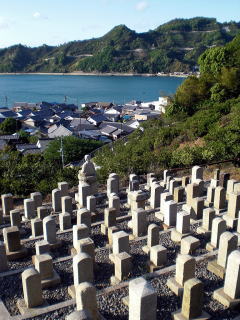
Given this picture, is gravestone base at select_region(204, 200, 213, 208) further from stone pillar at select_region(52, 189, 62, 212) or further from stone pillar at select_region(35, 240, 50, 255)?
stone pillar at select_region(35, 240, 50, 255)

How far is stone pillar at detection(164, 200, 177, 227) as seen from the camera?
659cm

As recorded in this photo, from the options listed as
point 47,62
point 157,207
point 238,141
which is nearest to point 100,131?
point 238,141

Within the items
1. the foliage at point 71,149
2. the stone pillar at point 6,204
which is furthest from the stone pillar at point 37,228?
the foliage at point 71,149

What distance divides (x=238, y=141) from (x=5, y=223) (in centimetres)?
839

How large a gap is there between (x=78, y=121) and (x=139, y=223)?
41.6 meters

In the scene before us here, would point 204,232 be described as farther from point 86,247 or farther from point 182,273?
point 86,247

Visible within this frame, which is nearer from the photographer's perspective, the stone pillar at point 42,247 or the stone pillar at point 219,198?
the stone pillar at point 42,247

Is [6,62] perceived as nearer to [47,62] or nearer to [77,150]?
[47,62]

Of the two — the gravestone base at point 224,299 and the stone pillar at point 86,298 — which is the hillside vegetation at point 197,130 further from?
the stone pillar at point 86,298

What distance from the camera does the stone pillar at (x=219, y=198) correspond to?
24.0 feet

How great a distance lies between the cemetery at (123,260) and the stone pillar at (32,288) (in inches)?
0.5

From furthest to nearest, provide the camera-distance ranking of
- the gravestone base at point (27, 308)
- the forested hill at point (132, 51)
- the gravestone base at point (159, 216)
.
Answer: the forested hill at point (132, 51) < the gravestone base at point (159, 216) < the gravestone base at point (27, 308)

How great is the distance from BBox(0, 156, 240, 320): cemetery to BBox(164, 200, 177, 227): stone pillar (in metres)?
0.02

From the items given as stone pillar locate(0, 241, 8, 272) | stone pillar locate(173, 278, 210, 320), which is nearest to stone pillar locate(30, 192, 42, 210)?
stone pillar locate(0, 241, 8, 272)
